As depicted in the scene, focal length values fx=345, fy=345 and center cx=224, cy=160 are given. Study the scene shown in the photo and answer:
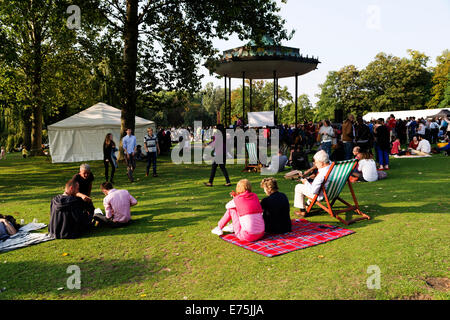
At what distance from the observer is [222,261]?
476 centimetres

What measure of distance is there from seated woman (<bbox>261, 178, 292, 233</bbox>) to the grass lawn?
2.66ft

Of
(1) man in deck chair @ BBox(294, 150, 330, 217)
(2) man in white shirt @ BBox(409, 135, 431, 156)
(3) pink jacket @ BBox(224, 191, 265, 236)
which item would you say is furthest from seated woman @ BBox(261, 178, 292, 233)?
(2) man in white shirt @ BBox(409, 135, 431, 156)

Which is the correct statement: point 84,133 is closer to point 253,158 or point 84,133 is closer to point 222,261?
point 253,158

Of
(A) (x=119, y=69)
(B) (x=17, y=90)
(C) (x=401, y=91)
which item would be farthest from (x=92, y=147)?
(C) (x=401, y=91)

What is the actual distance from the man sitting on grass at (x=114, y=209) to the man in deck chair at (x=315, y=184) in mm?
3507

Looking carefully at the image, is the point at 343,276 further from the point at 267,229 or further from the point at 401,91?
the point at 401,91

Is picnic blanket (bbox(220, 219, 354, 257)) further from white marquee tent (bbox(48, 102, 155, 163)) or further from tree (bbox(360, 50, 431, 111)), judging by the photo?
tree (bbox(360, 50, 431, 111))

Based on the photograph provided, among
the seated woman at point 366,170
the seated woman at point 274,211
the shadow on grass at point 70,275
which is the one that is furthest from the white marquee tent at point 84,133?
the seated woman at point 274,211

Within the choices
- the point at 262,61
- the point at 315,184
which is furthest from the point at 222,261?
the point at 262,61

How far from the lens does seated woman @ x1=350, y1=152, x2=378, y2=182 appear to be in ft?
34.6

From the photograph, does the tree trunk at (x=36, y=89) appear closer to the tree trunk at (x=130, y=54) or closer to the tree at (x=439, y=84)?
the tree trunk at (x=130, y=54)

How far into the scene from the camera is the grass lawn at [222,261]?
3852mm

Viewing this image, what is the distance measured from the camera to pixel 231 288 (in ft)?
12.8

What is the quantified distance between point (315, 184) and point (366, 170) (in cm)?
476
